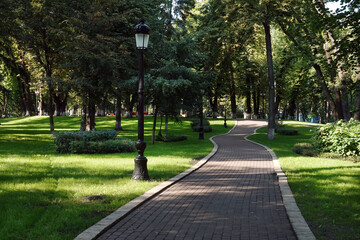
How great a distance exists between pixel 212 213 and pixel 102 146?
11.0 meters

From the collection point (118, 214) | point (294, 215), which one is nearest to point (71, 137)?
point (118, 214)

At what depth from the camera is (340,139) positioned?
14.7 metres

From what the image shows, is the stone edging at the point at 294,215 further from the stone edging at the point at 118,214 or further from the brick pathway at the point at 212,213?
the stone edging at the point at 118,214

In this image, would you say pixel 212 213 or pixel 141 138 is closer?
pixel 212 213

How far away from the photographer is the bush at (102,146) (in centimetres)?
1574

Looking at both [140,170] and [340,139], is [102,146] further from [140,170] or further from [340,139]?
[340,139]

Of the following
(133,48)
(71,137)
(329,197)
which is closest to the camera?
(329,197)

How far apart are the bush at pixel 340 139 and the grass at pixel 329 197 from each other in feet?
9.02

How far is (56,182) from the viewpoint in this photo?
8.43 metres

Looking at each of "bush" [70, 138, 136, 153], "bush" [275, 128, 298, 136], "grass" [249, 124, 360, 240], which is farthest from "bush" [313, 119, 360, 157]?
"bush" [275, 128, 298, 136]

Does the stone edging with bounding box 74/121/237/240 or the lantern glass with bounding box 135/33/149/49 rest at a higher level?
the lantern glass with bounding box 135/33/149/49

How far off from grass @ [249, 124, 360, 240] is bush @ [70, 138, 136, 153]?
329 inches

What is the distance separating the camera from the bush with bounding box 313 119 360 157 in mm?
14031

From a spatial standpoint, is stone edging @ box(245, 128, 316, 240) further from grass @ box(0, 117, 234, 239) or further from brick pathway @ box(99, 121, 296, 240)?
grass @ box(0, 117, 234, 239)
